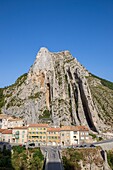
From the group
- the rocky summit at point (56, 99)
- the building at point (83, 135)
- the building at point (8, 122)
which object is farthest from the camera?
the rocky summit at point (56, 99)

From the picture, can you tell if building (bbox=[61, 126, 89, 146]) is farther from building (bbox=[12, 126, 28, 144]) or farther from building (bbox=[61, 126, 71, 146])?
building (bbox=[12, 126, 28, 144])

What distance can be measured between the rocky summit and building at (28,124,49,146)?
13.7 meters

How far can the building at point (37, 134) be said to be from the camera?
65.8 m

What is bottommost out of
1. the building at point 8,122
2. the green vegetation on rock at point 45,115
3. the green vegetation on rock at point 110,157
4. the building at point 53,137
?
the green vegetation on rock at point 110,157

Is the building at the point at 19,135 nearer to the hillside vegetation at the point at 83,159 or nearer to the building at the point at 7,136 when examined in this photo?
the building at the point at 7,136

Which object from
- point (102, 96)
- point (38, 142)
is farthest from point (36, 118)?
point (102, 96)

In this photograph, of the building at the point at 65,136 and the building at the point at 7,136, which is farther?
the building at the point at 65,136

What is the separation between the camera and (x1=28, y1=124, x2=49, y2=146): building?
6575 cm

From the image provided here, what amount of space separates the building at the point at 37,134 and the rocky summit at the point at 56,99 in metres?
13.7

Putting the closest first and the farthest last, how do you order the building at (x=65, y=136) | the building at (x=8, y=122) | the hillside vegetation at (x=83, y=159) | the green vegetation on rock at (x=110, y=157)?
1. the hillside vegetation at (x=83, y=159)
2. the green vegetation on rock at (x=110, y=157)
3. the building at (x=65, y=136)
4. the building at (x=8, y=122)

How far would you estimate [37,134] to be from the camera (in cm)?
6625

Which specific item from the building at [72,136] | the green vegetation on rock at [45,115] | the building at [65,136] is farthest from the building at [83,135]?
the green vegetation on rock at [45,115]

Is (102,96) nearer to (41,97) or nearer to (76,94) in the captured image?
(76,94)

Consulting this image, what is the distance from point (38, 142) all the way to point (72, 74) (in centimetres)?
3884
